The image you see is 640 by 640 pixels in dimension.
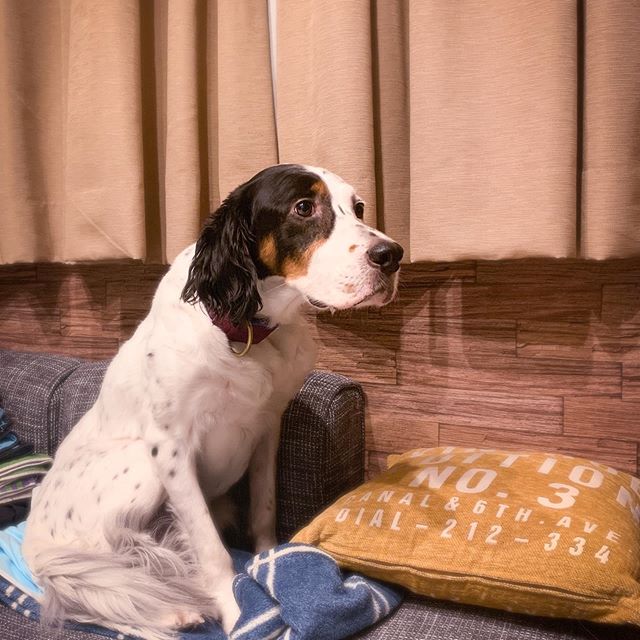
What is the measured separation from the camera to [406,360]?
1.57m

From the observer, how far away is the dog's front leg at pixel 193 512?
1.14 meters

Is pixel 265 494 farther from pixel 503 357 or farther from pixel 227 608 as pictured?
pixel 503 357

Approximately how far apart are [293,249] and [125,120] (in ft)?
2.70

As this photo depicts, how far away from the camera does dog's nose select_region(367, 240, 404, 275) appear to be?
103 cm

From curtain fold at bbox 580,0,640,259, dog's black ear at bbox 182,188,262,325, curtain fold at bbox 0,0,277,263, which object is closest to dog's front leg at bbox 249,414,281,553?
dog's black ear at bbox 182,188,262,325

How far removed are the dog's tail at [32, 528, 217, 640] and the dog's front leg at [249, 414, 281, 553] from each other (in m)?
0.20

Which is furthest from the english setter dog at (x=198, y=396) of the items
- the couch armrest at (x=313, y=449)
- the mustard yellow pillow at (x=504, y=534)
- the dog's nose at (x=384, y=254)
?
the mustard yellow pillow at (x=504, y=534)

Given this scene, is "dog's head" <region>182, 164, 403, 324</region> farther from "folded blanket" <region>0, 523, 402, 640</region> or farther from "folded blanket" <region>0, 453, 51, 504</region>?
"folded blanket" <region>0, 453, 51, 504</region>

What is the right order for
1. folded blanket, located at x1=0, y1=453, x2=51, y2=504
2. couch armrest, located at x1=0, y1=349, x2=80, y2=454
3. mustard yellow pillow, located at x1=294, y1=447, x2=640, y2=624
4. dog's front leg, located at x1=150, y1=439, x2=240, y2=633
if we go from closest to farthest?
mustard yellow pillow, located at x1=294, y1=447, x2=640, y2=624 < dog's front leg, located at x1=150, y1=439, x2=240, y2=633 < folded blanket, located at x1=0, y1=453, x2=51, y2=504 < couch armrest, located at x1=0, y1=349, x2=80, y2=454

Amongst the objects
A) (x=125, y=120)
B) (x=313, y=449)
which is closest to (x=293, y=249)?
(x=313, y=449)

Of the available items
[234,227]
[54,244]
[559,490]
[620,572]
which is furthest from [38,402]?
[620,572]

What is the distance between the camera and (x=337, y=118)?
4.44 feet

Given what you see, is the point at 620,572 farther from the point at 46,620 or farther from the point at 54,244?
the point at 54,244

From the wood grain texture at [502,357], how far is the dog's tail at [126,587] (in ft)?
2.09
